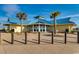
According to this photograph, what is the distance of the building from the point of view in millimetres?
2082

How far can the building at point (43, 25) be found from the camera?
6.83 ft

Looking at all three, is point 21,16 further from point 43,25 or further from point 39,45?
point 39,45

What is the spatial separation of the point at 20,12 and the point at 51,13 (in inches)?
18.9

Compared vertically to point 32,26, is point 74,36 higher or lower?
lower

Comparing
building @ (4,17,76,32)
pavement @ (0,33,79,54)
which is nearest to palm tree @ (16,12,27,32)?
building @ (4,17,76,32)

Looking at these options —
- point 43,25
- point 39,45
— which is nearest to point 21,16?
point 43,25

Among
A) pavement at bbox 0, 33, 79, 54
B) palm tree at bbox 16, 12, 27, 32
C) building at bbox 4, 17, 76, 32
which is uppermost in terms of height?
palm tree at bbox 16, 12, 27, 32

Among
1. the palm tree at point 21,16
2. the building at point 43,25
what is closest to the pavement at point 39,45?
the building at point 43,25

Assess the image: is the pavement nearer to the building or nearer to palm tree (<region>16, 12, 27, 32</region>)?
the building

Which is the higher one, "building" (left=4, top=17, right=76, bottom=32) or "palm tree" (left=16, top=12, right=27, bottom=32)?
"palm tree" (left=16, top=12, right=27, bottom=32)
